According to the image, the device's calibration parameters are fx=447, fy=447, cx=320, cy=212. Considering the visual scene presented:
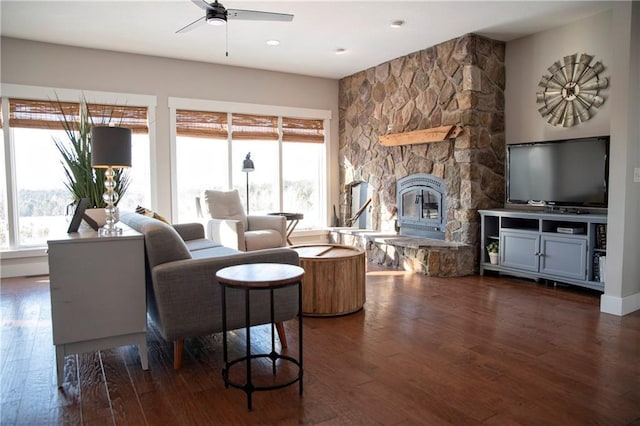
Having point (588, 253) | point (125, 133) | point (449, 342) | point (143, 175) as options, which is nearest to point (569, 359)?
point (449, 342)

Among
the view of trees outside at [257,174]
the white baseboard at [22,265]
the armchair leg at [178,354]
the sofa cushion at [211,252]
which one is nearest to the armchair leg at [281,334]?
the armchair leg at [178,354]

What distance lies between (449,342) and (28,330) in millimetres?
3071

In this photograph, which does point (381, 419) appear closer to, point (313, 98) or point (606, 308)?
point (606, 308)

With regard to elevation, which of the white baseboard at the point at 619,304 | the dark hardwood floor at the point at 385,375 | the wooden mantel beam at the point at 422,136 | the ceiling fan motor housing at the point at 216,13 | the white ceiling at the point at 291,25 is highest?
the white ceiling at the point at 291,25

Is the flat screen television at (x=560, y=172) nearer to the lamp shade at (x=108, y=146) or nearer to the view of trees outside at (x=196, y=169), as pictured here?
the view of trees outside at (x=196, y=169)

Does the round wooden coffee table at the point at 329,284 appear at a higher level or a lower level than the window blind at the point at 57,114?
lower

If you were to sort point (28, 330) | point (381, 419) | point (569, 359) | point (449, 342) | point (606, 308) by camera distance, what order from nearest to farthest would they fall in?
1. point (381, 419)
2. point (569, 359)
3. point (449, 342)
4. point (28, 330)
5. point (606, 308)

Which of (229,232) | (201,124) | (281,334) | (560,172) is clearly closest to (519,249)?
(560,172)

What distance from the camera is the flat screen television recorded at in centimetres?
425

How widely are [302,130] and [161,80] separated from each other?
7.28 ft

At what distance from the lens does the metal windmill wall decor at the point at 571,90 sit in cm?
446

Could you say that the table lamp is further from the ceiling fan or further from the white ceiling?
the white ceiling

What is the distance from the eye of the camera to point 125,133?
9.26ft

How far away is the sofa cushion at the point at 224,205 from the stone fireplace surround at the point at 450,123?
169cm
